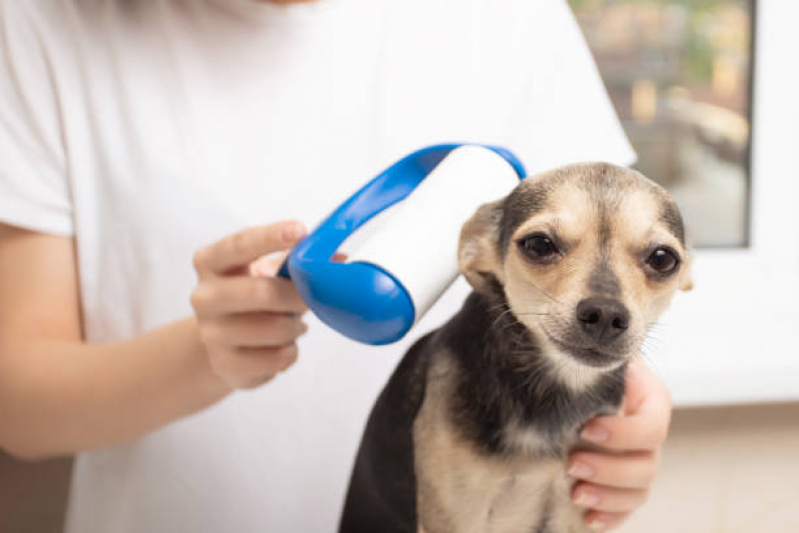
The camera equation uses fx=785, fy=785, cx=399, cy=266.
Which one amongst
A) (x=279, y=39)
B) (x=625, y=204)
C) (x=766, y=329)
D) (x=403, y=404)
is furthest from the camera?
(x=766, y=329)

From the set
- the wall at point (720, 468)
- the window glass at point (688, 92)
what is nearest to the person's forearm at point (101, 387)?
the wall at point (720, 468)

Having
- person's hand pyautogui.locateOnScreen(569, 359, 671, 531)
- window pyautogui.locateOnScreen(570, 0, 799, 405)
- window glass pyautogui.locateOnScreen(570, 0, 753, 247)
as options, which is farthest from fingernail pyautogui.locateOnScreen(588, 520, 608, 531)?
window glass pyautogui.locateOnScreen(570, 0, 753, 247)

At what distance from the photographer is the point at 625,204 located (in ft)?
1.59

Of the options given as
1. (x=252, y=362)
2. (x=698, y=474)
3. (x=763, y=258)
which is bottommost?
(x=698, y=474)

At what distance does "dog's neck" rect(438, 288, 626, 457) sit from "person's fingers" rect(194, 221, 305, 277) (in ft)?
0.50

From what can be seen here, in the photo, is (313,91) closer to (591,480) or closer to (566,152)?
(566,152)

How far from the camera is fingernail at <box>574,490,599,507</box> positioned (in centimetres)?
57

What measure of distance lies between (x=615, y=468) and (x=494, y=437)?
0.41ft

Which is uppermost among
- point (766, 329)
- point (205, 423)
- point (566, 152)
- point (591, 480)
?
point (566, 152)

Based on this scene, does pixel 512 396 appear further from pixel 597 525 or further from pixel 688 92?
pixel 688 92

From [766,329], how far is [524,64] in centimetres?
59

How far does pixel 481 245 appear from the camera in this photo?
0.52 metres

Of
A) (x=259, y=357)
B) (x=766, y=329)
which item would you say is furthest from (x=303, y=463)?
(x=766, y=329)

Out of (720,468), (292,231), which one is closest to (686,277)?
(292,231)
